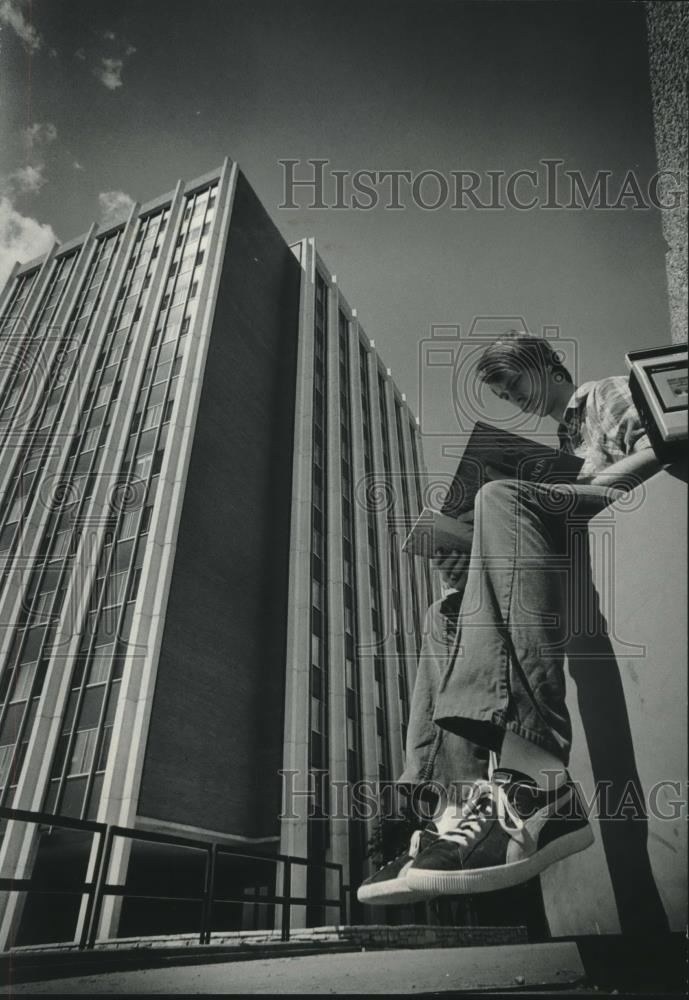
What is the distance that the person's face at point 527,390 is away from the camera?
1.25 metres

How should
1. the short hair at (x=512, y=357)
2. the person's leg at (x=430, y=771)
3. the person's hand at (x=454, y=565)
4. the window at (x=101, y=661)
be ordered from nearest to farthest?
the person's leg at (x=430, y=771)
the person's hand at (x=454, y=565)
the short hair at (x=512, y=357)
the window at (x=101, y=661)

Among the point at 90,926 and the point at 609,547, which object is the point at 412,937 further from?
the point at 609,547

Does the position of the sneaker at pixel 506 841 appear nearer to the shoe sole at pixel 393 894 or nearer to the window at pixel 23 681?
the shoe sole at pixel 393 894

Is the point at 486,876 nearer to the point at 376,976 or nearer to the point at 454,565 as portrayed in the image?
the point at 376,976

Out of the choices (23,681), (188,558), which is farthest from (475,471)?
(23,681)

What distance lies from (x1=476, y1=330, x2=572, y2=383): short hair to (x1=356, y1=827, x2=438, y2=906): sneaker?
0.93 m

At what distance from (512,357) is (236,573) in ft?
24.9

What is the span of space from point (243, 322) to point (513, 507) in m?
9.63

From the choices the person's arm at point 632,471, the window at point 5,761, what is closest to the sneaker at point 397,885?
the person's arm at point 632,471

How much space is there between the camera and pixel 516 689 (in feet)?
2.25

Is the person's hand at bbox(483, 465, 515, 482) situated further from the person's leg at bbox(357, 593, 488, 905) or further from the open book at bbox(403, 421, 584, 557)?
the person's leg at bbox(357, 593, 488, 905)

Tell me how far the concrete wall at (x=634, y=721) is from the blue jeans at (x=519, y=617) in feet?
0.17

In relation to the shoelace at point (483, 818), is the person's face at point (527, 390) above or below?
above

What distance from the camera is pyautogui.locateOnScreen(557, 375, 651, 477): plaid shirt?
0.98 m
